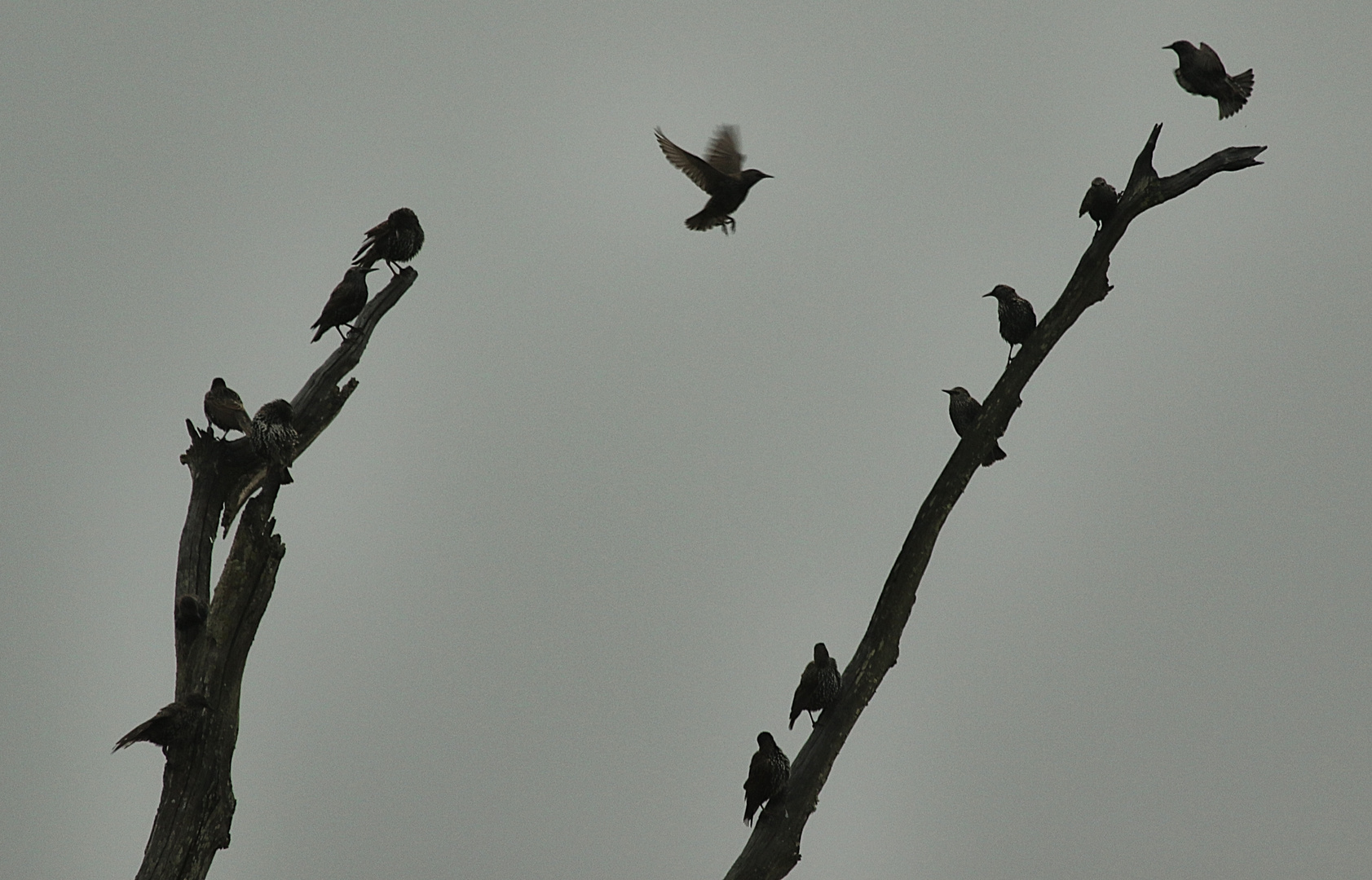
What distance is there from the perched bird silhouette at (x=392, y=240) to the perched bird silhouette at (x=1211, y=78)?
226 inches

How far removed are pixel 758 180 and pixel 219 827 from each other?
20.8 ft

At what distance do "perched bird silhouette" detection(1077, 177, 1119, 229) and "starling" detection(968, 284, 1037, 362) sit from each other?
2.49 ft

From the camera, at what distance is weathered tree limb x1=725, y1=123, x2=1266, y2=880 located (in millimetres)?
6930

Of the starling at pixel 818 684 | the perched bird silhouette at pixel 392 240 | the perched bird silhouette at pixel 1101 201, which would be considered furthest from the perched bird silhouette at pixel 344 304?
the perched bird silhouette at pixel 1101 201

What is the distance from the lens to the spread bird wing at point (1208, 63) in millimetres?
7637

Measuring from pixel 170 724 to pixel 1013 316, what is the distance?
590 centimetres

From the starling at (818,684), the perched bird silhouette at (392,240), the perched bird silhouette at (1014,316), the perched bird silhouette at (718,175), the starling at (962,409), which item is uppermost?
the perched bird silhouette at (718,175)

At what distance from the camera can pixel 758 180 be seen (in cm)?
1014

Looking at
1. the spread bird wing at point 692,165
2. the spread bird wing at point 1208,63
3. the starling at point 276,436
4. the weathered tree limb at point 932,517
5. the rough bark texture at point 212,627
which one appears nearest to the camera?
the weathered tree limb at point 932,517

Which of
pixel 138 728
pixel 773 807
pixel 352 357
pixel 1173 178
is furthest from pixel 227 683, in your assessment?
pixel 1173 178

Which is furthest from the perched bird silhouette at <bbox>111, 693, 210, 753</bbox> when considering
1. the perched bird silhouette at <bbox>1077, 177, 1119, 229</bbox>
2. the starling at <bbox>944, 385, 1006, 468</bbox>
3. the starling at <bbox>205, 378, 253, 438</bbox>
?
the perched bird silhouette at <bbox>1077, 177, 1119, 229</bbox>

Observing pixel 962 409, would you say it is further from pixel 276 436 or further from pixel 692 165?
pixel 276 436

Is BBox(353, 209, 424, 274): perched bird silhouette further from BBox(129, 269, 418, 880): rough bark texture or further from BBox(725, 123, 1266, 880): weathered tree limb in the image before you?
BBox(725, 123, 1266, 880): weathered tree limb

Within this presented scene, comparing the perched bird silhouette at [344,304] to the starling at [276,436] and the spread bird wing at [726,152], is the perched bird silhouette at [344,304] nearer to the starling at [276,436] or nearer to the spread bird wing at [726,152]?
the starling at [276,436]
